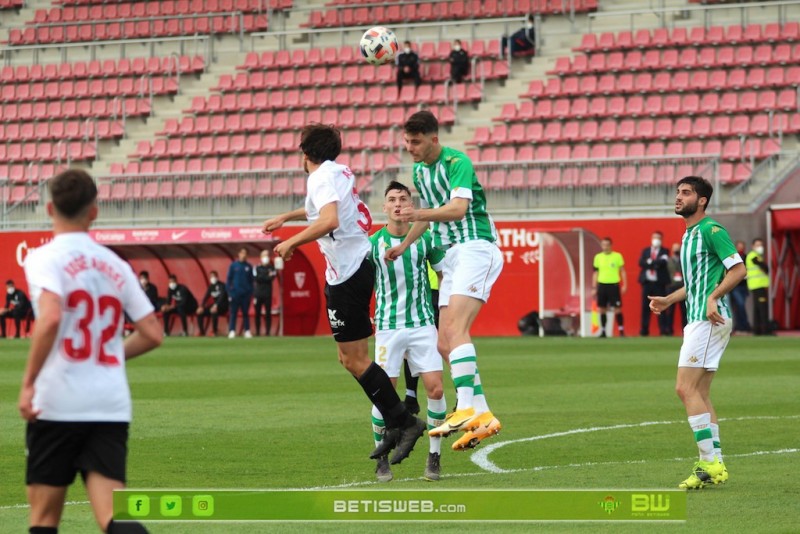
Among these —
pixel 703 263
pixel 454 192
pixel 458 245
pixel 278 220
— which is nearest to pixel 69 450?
pixel 278 220

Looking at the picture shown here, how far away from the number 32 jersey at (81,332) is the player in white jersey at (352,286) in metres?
3.63

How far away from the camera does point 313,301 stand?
31359 mm

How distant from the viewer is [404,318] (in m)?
9.78

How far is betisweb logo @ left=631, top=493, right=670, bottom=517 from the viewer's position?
6375 mm

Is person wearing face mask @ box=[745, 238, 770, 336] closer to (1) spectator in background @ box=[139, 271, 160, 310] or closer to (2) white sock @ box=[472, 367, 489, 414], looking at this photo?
(1) spectator in background @ box=[139, 271, 160, 310]

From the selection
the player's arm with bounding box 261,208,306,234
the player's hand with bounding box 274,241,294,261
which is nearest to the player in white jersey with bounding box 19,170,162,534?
the player's hand with bounding box 274,241,294,261

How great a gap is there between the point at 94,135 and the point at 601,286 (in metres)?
16.6

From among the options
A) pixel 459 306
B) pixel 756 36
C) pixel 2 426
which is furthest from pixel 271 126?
pixel 459 306

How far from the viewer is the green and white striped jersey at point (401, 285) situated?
32.1 ft

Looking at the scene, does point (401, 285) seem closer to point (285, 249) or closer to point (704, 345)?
point (285, 249)

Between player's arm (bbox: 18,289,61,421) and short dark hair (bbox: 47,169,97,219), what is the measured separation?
13.1 inches

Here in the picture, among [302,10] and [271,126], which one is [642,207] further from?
[302,10]

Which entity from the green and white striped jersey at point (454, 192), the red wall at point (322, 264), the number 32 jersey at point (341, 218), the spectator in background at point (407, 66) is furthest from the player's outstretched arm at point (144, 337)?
the spectator in background at point (407, 66)

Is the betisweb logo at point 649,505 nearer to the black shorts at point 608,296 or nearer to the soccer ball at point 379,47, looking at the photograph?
the soccer ball at point 379,47
